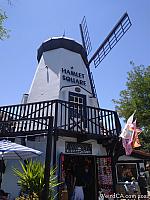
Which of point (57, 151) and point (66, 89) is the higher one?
point (66, 89)

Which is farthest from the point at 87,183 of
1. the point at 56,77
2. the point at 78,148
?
the point at 56,77

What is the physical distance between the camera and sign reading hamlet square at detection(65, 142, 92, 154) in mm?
9000

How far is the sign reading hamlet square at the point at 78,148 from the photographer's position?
29.5 feet

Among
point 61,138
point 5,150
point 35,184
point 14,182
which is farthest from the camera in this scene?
point 61,138

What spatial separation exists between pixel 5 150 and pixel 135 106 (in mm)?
12083

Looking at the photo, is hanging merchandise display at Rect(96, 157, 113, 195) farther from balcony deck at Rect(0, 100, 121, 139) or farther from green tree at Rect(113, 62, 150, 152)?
green tree at Rect(113, 62, 150, 152)

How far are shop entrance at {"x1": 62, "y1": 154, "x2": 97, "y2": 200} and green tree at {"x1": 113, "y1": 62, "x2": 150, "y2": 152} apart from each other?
644cm

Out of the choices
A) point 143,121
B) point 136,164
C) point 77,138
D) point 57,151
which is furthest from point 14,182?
point 143,121

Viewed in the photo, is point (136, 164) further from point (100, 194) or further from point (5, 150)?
point (5, 150)

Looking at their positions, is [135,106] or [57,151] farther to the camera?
[135,106]

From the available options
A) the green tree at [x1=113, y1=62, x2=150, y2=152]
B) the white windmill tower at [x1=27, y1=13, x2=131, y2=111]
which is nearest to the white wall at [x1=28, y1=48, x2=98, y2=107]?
the white windmill tower at [x1=27, y1=13, x2=131, y2=111]

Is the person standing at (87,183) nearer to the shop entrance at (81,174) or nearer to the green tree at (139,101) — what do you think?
the shop entrance at (81,174)

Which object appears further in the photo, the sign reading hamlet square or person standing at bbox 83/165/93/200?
person standing at bbox 83/165/93/200

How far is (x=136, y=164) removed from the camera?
12914 millimetres
